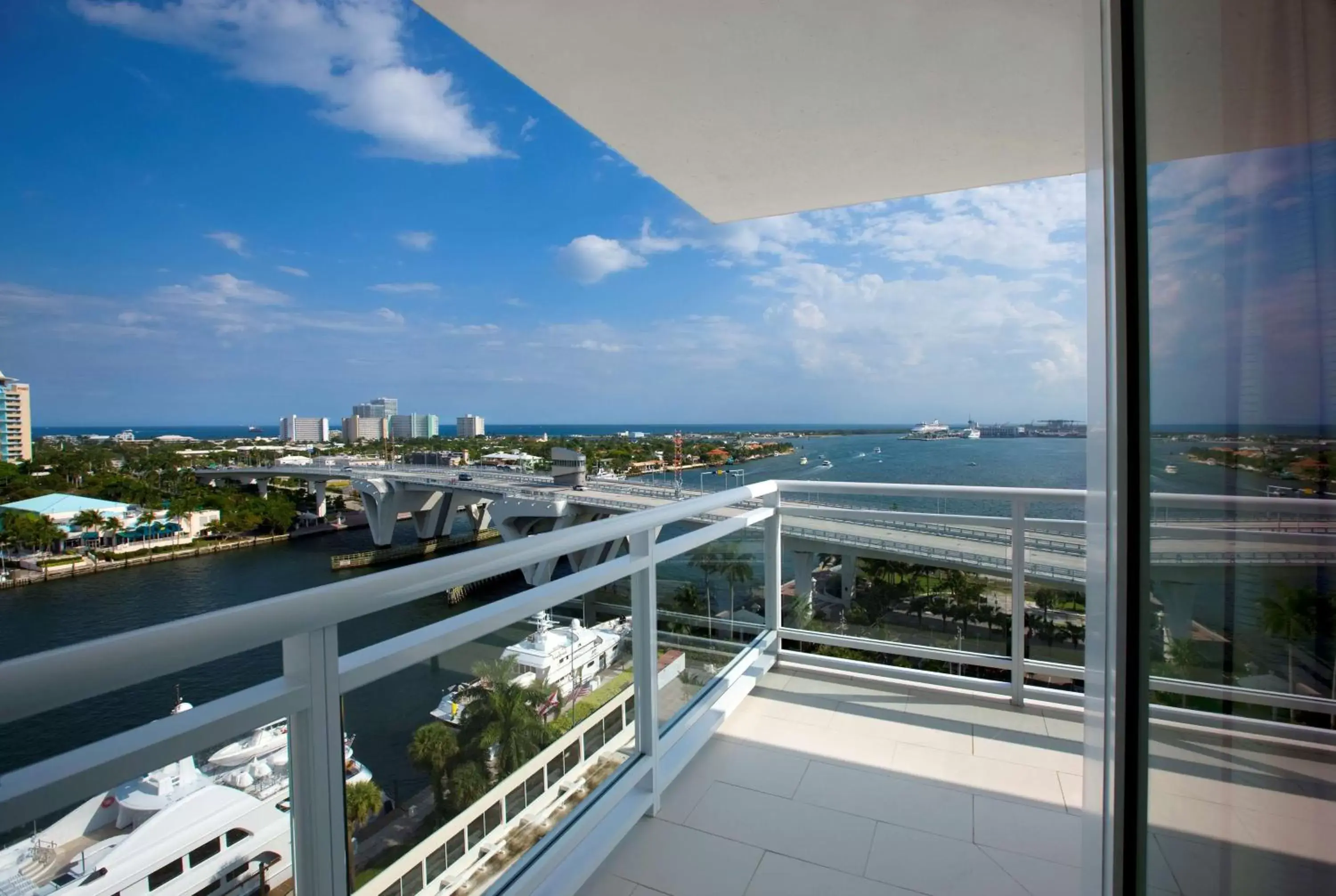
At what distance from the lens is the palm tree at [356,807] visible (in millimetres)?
1062

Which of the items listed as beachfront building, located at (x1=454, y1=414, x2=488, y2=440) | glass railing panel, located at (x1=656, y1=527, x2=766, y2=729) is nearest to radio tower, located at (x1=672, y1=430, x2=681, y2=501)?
beachfront building, located at (x1=454, y1=414, x2=488, y2=440)

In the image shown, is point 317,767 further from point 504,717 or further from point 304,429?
point 304,429

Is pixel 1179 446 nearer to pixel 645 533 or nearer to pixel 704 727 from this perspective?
pixel 645 533

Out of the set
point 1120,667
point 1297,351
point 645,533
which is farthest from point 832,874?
point 1297,351

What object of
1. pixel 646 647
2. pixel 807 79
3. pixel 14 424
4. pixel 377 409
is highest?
pixel 807 79

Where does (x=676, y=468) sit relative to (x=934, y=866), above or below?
above

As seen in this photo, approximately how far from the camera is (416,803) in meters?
1.24

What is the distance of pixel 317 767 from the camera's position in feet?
3.33

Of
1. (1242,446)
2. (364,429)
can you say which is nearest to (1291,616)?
(1242,446)

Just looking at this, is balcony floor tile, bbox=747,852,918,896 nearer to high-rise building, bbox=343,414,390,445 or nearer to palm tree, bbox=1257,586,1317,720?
palm tree, bbox=1257,586,1317,720

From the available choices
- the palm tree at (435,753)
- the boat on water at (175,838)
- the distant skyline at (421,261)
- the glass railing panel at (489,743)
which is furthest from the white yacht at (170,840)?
the distant skyline at (421,261)

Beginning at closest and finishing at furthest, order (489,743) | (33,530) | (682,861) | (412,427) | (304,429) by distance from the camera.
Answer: (489,743) < (682,861) < (33,530) < (304,429) < (412,427)

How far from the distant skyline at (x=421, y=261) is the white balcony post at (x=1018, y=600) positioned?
0.64m

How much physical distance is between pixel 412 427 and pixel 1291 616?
11781 mm
